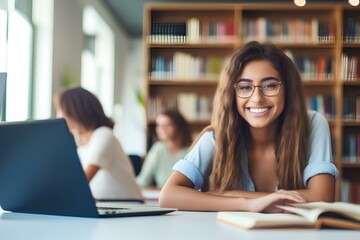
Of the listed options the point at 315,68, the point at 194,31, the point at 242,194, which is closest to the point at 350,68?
the point at 315,68

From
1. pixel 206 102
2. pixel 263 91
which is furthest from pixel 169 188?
pixel 206 102

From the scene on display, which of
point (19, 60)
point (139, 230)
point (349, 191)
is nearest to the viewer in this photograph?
point (139, 230)

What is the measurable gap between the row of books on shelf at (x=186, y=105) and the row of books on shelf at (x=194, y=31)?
549 mm

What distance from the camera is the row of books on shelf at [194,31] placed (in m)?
6.57

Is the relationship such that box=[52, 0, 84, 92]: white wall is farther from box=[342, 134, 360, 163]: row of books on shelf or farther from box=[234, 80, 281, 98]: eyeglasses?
box=[234, 80, 281, 98]: eyeglasses

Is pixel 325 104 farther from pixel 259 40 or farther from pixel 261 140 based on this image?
pixel 261 140

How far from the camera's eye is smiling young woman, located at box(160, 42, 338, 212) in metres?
2.26

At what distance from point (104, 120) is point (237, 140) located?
158cm

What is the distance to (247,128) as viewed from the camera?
7.86 ft

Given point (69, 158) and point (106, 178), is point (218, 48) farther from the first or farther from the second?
point (69, 158)

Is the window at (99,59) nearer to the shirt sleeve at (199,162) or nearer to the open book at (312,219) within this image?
the shirt sleeve at (199,162)

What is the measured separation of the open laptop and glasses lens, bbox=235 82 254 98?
0.69 metres

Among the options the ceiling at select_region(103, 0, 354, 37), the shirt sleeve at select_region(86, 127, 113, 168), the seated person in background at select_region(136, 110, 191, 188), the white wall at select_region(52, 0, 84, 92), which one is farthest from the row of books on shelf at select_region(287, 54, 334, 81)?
the shirt sleeve at select_region(86, 127, 113, 168)

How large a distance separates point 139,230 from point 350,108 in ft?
17.6
